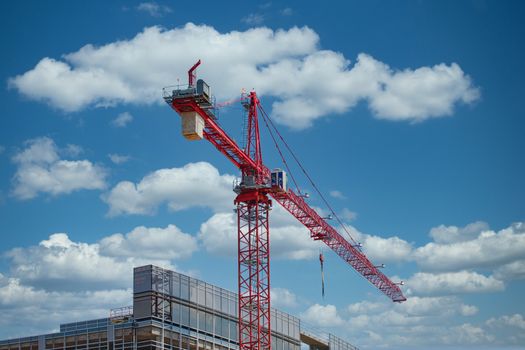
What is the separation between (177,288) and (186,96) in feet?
73.3

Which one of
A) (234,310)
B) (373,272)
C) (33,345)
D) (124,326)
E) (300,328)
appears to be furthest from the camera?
(373,272)

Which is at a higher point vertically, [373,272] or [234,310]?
[373,272]

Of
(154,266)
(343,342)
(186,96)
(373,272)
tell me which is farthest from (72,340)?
(373,272)

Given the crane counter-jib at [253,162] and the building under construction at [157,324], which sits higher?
the crane counter-jib at [253,162]

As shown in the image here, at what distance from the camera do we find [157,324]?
8575 centimetres

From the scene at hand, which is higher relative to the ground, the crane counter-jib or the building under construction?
the crane counter-jib

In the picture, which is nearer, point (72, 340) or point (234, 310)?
point (72, 340)

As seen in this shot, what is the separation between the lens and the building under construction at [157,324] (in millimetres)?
85688

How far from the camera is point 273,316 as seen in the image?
375 feet

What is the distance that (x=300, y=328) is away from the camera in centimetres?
12131

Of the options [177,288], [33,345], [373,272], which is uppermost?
[373,272]

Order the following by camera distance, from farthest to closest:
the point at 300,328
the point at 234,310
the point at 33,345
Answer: the point at 300,328, the point at 234,310, the point at 33,345

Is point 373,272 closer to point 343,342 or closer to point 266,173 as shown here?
point 343,342

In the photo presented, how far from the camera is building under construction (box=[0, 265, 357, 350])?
8569cm
